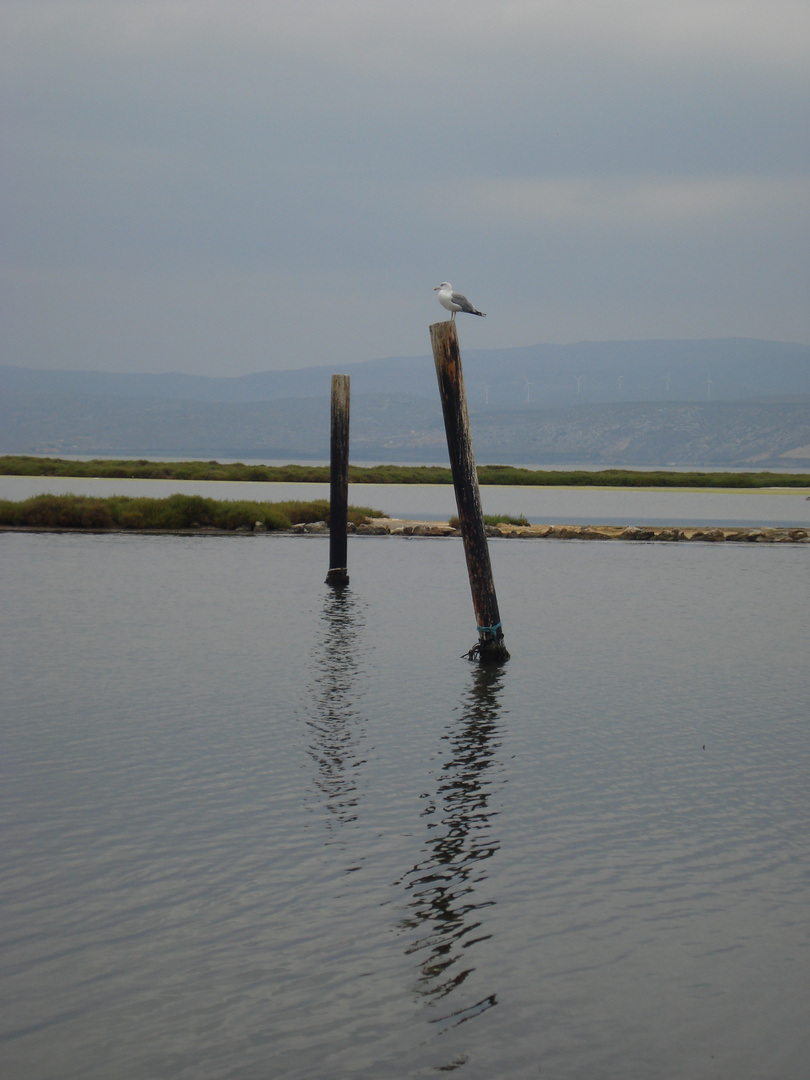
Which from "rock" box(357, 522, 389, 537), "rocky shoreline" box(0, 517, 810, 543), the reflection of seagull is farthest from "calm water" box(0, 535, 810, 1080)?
"rocky shoreline" box(0, 517, 810, 543)

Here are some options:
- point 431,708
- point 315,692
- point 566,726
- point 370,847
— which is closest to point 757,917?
point 370,847

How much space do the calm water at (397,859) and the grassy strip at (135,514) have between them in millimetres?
23903

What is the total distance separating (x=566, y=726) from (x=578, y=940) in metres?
6.43

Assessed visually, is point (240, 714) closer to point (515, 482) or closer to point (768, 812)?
point (768, 812)

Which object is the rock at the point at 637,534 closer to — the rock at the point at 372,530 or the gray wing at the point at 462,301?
the rock at the point at 372,530

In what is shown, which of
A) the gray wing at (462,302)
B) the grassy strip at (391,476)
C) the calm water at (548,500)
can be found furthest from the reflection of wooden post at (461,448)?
the grassy strip at (391,476)

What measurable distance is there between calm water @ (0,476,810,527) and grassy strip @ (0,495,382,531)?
13455mm

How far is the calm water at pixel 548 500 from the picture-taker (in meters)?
61.8

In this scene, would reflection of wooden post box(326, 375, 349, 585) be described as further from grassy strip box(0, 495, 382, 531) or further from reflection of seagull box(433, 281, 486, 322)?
grassy strip box(0, 495, 382, 531)

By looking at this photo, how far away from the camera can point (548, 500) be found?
3189 inches

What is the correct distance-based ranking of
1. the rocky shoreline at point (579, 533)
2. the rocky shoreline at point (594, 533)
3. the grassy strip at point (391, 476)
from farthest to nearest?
the grassy strip at point (391, 476)
the rocky shoreline at point (594, 533)
the rocky shoreline at point (579, 533)

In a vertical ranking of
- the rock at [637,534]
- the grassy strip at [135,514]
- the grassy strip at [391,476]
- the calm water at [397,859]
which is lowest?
the calm water at [397,859]

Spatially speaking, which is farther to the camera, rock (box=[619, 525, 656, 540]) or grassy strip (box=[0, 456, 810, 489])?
grassy strip (box=[0, 456, 810, 489])

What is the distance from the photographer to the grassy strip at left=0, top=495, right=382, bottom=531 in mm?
43969
